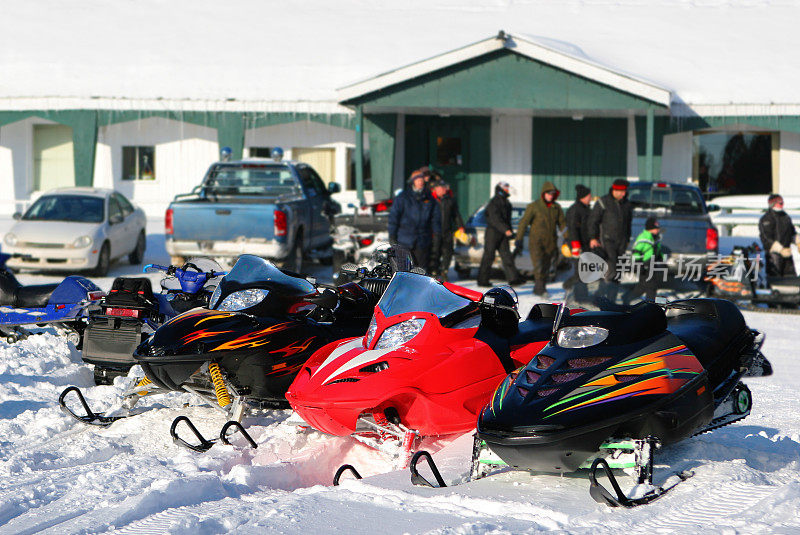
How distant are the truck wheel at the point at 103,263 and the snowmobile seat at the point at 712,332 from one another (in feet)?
36.8

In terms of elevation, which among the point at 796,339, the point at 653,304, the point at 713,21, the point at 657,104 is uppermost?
the point at 713,21

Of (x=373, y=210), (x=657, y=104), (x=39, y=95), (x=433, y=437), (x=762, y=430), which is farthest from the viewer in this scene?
(x=39, y=95)

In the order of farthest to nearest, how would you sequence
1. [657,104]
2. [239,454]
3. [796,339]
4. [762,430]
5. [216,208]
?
1. [657,104]
2. [216,208]
3. [796,339]
4. [762,430]
5. [239,454]

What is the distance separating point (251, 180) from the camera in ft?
52.5

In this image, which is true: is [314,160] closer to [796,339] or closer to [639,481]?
[796,339]

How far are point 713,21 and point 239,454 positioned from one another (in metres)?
24.0

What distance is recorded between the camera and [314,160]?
80.4 feet

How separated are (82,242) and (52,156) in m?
11.6

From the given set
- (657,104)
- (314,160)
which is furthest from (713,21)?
(314,160)

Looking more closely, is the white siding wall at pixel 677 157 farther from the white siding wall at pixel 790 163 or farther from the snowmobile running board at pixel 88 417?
the snowmobile running board at pixel 88 417

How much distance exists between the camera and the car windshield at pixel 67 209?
52.9 ft

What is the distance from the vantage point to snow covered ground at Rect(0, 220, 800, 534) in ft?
14.2

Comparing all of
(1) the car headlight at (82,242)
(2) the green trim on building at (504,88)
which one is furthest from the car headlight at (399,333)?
(2) the green trim on building at (504,88)

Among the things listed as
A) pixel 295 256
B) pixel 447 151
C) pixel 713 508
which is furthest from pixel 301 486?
pixel 447 151
